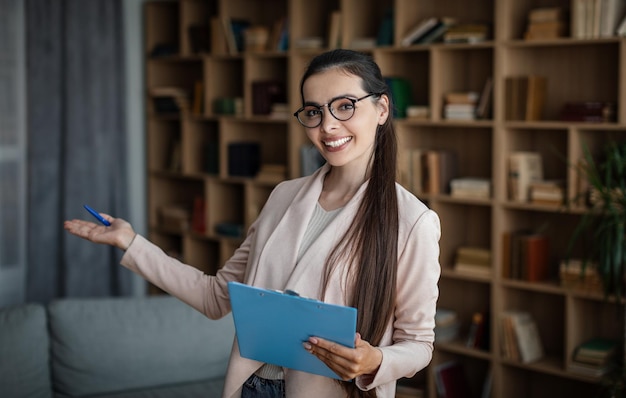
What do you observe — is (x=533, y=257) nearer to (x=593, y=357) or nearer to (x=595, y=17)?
(x=593, y=357)

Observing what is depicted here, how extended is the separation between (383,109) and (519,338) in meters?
2.43

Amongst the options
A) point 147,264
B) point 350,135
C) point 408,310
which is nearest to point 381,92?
point 350,135

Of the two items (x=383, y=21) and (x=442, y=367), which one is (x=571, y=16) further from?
(x=442, y=367)

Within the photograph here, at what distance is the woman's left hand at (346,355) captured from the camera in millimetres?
1461

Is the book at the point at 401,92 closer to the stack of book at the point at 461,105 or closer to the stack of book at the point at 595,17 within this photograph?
the stack of book at the point at 461,105

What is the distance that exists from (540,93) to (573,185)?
19.0 inches

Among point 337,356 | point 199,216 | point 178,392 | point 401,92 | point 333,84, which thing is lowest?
point 178,392

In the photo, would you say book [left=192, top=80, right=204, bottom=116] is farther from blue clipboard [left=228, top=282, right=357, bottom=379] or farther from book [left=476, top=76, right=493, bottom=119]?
blue clipboard [left=228, top=282, right=357, bottom=379]

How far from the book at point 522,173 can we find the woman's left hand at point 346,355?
244 centimetres

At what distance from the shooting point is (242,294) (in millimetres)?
1519

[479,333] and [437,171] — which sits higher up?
[437,171]

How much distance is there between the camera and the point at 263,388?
171 cm

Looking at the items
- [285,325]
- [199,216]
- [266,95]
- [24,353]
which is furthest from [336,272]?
[199,216]

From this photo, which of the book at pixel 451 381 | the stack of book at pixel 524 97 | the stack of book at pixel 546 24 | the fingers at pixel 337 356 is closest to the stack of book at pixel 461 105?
the stack of book at pixel 524 97
